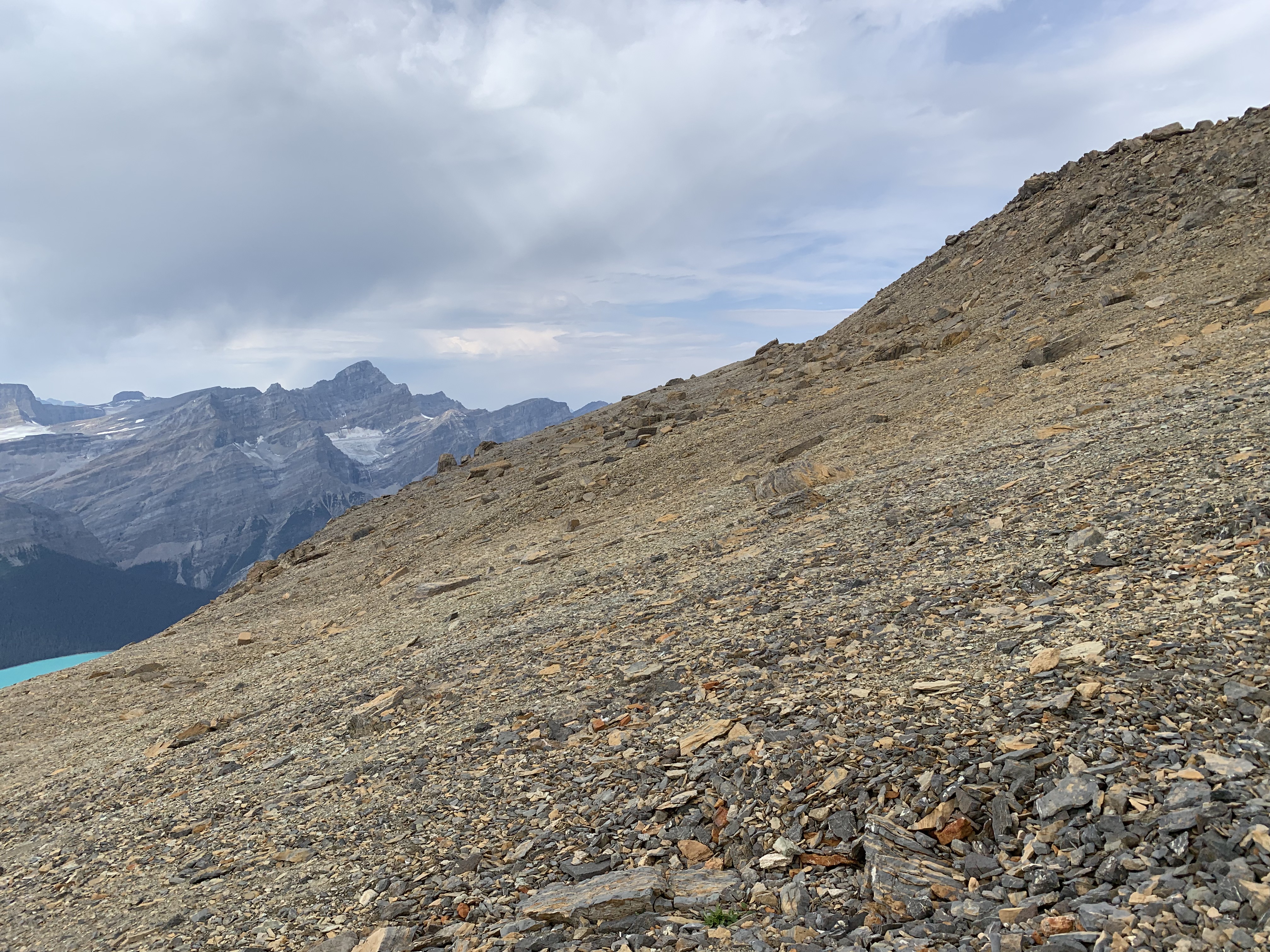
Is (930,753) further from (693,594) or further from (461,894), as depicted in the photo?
(693,594)

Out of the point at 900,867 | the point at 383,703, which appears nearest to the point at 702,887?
the point at 900,867

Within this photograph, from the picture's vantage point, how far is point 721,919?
17.8ft

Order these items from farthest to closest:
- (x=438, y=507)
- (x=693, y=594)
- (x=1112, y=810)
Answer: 1. (x=438, y=507)
2. (x=693, y=594)
3. (x=1112, y=810)

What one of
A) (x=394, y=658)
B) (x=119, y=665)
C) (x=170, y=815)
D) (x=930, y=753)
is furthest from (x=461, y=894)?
(x=119, y=665)

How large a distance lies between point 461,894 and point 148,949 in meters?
3.36

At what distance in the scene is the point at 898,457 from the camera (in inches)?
741

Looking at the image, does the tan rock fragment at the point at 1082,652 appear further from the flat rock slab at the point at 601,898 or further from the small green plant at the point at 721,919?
the flat rock slab at the point at 601,898

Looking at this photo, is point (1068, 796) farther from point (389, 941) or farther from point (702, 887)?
point (389, 941)

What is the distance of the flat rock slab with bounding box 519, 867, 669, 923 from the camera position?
5.80m

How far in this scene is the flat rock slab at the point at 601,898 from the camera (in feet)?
19.0

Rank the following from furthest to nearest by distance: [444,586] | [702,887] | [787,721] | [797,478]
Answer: [444,586] < [797,478] < [787,721] < [702,887]

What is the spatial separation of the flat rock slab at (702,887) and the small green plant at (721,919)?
169 millimetres

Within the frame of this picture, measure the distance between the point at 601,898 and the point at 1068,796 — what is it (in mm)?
3839

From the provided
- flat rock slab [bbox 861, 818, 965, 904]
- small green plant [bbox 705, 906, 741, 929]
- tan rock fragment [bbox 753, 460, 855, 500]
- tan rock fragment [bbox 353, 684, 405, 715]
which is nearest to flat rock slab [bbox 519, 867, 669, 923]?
small green plant [bbox 705, 906, 741, 929]
